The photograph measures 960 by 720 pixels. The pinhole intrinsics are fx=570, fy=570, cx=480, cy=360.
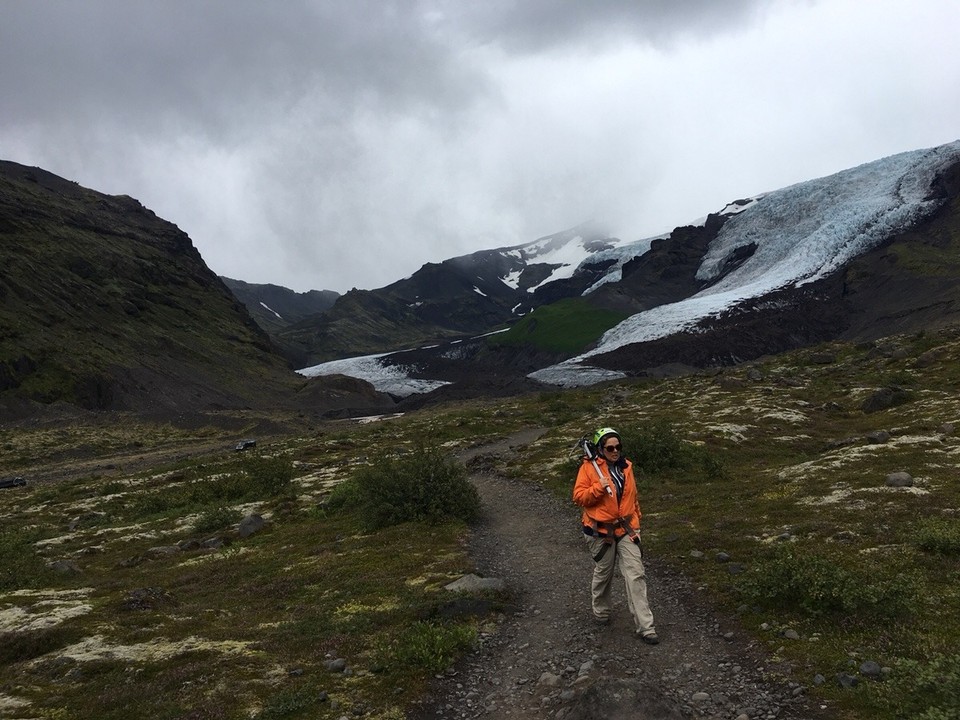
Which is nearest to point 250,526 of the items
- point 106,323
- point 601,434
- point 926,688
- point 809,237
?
point 601,434

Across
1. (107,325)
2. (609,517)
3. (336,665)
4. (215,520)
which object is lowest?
(215,520)

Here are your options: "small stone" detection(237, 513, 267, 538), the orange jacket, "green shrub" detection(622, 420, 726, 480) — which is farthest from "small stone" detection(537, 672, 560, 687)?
"green shrub" detection(622, 420, 726, 480)

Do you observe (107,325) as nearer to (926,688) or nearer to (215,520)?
(215,520)

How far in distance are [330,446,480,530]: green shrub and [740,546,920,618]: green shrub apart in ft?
38.8

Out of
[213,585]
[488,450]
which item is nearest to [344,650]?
[213,585]

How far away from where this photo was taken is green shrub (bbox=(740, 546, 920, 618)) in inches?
368

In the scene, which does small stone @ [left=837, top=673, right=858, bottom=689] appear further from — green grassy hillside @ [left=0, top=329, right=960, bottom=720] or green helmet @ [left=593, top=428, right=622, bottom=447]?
green helmet @ [left=593, top=428, right=622, bottom=447]

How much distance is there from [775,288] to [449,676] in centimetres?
16164

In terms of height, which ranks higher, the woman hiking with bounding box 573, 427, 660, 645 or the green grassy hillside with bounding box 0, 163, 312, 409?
the green grassy hillside with bounding box 0, 163, 312, 409

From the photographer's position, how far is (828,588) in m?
9.81

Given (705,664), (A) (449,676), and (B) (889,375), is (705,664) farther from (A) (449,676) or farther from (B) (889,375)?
(B) (889,375)

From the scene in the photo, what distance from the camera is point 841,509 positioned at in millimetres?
15875

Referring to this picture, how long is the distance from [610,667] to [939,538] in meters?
7.92

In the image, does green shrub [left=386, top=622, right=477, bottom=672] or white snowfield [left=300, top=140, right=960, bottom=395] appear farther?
white snowfield [left=300, top=140, right=960, bottom=395]
